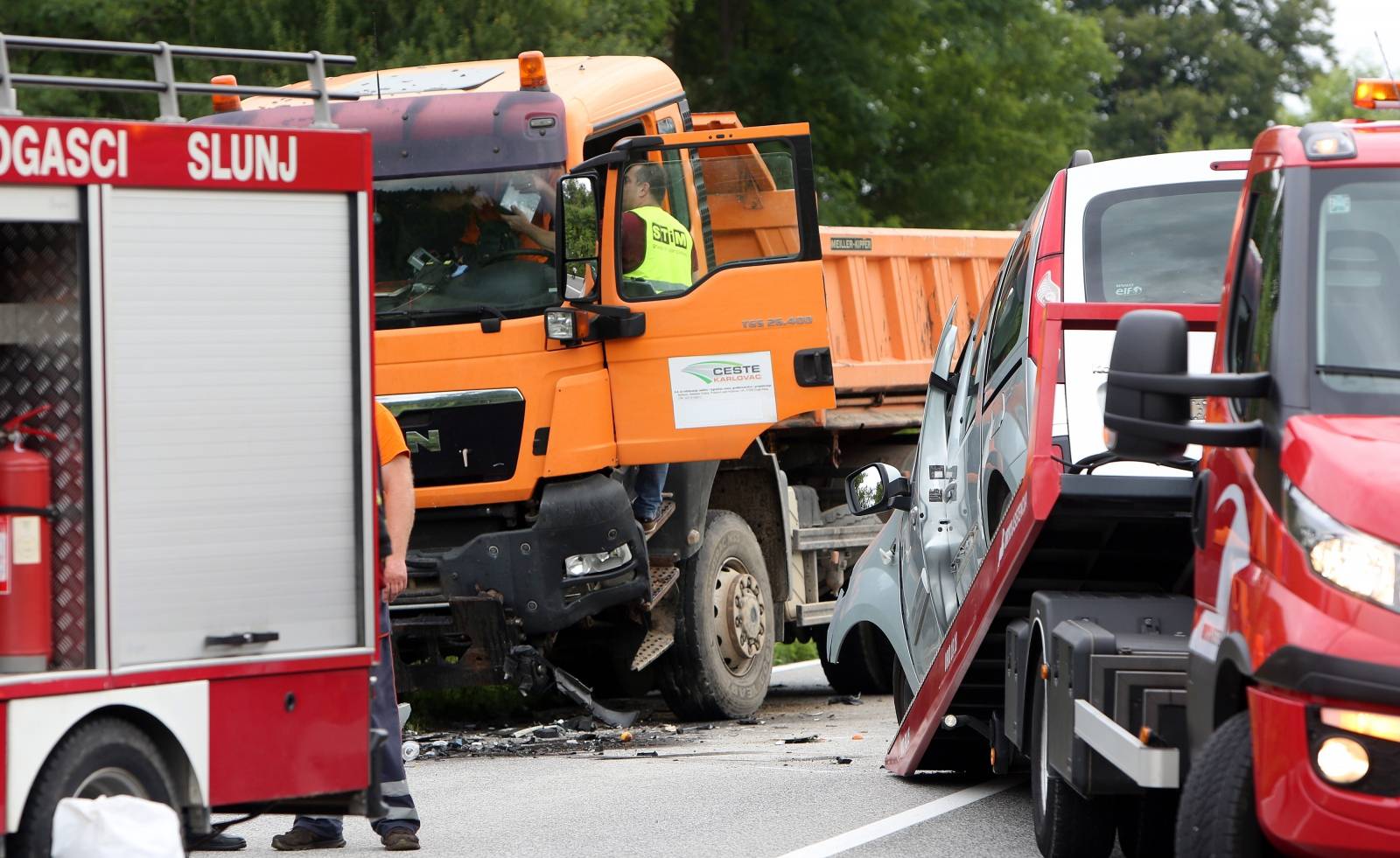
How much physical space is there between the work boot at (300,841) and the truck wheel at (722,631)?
13.4ft

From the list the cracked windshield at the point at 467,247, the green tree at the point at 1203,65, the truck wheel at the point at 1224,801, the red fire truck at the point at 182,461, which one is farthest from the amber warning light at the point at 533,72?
the green tree at the point at 1203,65

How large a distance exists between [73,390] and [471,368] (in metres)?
4.68

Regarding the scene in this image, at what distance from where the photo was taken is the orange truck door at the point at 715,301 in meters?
10.5

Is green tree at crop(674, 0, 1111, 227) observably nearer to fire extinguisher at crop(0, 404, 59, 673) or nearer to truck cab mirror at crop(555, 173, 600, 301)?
truck cab mirror at crop(555, 173, 600, 301)

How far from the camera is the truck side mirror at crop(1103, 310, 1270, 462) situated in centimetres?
477

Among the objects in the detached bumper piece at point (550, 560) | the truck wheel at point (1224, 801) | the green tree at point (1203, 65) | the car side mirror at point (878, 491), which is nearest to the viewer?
the truck wheel at point (1224, 801)

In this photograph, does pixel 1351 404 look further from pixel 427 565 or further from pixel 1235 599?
pixel 427 565

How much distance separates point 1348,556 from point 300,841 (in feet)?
13.9

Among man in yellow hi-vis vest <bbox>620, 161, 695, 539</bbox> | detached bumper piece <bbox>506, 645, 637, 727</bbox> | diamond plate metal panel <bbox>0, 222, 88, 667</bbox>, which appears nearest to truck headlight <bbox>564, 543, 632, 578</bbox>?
man in yellow hi-vis vest <bbox>620, 161, 695, 539</bbox>

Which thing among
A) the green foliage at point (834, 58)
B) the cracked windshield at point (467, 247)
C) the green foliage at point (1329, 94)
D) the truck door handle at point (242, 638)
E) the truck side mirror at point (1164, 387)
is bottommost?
the truck door handle at point (242, 638)

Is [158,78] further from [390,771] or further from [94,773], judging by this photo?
[390,771]

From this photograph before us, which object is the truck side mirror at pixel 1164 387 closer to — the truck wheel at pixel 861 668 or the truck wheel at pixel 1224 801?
the truck wheel at pixel 1224 801

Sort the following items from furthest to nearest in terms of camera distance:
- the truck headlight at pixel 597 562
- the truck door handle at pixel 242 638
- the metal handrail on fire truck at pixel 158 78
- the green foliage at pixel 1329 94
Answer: the green foliage at pixel 1329 94 < the truck headlight at pixel 597 562 < the truck door handle at pixel 242 638 < the metal handrail on fire truck at pixel 158 78

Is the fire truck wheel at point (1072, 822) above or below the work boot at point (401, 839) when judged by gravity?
above
